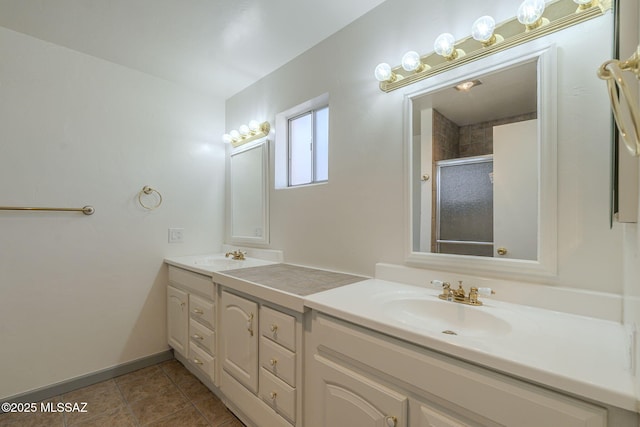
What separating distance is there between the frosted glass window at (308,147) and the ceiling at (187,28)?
43 cm

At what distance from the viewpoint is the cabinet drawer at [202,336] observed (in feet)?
5.51

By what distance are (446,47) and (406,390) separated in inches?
51.1

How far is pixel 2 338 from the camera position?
5.37ft

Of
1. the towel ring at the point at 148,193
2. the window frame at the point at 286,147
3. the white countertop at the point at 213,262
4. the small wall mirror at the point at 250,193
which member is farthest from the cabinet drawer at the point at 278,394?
the towel ring at the point at 148,193

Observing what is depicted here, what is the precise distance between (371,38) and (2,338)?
2751 millimetres

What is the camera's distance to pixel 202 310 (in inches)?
69.6

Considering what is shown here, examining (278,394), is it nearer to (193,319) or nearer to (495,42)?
(193,319)

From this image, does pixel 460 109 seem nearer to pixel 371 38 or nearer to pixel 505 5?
pixel 505 5

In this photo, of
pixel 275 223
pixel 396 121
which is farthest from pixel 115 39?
pixel 396 121

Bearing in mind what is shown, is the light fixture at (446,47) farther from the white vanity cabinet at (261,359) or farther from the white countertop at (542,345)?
the white vanity cabinet at (261,359)

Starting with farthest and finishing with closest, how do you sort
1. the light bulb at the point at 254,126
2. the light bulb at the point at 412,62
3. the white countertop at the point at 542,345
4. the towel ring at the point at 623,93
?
the light bulb at the point at 254,126, the light bulb at the point at 412,62, the white countertop at the point at 542,345, the towel ring at the point at 623,93

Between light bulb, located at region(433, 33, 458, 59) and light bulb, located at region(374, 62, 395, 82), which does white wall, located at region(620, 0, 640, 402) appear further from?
light bulb, located at region(374, 62, 395, 82)

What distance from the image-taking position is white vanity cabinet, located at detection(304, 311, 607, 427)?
60 centimetres

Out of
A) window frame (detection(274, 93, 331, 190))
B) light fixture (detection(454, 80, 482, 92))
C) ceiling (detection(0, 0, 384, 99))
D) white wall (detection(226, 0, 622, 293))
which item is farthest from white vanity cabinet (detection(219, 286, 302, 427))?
ceiling (detection(0, 0, 384, 99))
